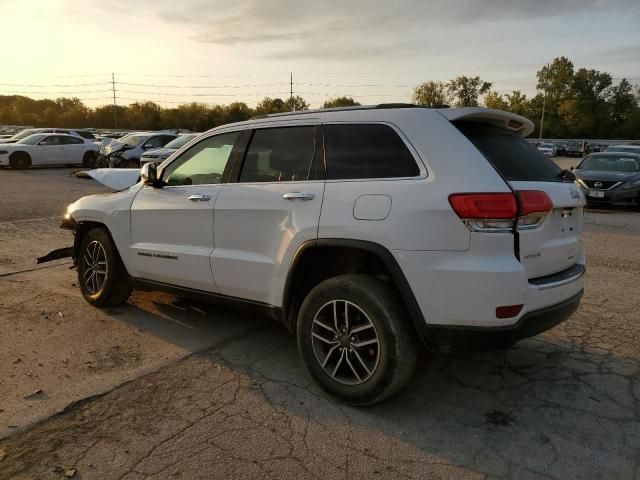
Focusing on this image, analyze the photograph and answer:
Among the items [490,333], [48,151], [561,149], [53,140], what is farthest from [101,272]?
[561,149]

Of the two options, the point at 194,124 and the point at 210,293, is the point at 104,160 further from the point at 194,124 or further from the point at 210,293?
the point at 194,124

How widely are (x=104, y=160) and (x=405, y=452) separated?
2186 cm

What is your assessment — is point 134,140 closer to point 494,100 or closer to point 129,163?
point 129,163

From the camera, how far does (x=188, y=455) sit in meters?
2.79

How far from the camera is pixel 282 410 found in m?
3.28

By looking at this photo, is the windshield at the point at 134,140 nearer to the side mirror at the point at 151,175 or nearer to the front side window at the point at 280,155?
the side mirror at the point at 151,175

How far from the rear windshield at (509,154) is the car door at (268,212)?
3.32ft

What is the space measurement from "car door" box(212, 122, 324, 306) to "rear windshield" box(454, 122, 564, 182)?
A: 101 cm

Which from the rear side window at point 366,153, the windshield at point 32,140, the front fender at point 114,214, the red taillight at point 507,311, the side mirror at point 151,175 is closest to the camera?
the red taillight at point 507,311

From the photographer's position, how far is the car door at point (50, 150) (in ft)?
75.9

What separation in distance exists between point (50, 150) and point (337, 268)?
23.5m

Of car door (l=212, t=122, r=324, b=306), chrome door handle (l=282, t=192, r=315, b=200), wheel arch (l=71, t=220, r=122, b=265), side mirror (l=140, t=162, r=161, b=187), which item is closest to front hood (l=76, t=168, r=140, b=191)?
wheel arch (l=71, t=220, r=122, b=265)

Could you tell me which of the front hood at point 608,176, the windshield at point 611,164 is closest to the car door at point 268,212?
the front hood at point 608,176

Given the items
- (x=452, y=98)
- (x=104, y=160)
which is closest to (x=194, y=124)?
(x=452, y=98)
